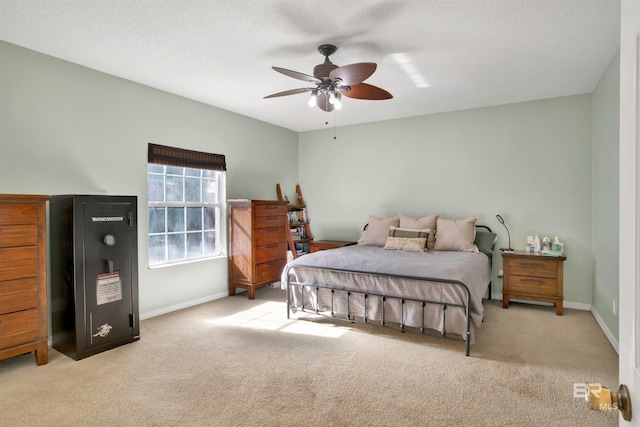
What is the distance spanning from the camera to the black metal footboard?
299 centimetres

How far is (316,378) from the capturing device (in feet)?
8.30

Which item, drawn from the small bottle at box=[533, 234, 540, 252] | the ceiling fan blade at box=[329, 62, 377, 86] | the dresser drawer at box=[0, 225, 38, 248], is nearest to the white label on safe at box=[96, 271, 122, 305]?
the dresser drawer at box=[0, 225, 38, 248]

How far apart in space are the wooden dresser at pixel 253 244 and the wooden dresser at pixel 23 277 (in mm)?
2241

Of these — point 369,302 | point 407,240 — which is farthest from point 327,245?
point 369,302

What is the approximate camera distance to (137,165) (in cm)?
383

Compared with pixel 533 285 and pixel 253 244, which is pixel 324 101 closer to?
pixel 253 244

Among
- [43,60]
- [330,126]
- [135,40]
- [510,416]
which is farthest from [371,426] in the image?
[330,126]

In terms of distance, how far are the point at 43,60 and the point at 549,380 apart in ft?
15.7

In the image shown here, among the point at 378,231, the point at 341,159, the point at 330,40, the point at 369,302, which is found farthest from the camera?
the point at 341,159

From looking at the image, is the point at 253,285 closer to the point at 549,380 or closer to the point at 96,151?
the point at 96,151

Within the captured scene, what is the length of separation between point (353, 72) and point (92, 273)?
266 centimetres

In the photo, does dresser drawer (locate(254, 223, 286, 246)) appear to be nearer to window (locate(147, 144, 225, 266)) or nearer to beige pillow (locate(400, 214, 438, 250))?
window (locate(147, 144, 225, 266))

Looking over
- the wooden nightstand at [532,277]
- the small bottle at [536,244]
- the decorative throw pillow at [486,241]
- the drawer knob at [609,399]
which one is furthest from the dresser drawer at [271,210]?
the drawer knob at [609,399]

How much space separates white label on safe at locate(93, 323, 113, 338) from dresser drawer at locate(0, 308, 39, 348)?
41 centimetres
